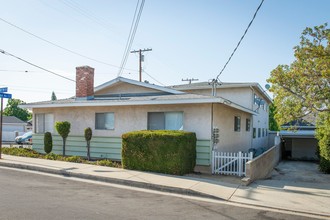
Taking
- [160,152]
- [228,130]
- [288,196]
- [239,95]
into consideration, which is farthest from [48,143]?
[239,95]

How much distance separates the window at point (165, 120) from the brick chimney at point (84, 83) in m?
4.72

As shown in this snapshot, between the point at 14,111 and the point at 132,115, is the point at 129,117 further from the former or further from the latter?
the point at 14,111

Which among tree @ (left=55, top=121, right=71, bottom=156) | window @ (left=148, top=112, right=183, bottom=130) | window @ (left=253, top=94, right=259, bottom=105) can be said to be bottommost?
tree @ (left=55, top=121, right=71, bottom=156)

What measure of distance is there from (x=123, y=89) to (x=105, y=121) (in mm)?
2894

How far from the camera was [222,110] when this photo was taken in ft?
46.7

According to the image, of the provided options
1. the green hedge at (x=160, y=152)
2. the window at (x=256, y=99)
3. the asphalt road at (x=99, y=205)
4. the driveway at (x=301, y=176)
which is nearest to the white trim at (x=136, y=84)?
the green hedge at (x=160, y=152)

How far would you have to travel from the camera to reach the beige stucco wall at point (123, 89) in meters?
16.8

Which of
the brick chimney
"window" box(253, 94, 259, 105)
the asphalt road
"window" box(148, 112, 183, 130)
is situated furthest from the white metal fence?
"window" box(253, 94, 259, 105)

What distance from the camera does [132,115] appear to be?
14438mm

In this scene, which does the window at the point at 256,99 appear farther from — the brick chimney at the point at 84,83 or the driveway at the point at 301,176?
the brick chimney at the point at 84,83

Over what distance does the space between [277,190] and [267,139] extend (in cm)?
2437

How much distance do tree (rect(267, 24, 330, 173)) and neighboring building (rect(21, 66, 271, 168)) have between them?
219 centimetres

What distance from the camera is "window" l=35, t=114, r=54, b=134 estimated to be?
55.9 feet

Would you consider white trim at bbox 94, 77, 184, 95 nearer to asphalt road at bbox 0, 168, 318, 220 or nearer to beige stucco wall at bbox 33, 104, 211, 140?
beige stucco wall at bbox 33, 104, 211, 140
